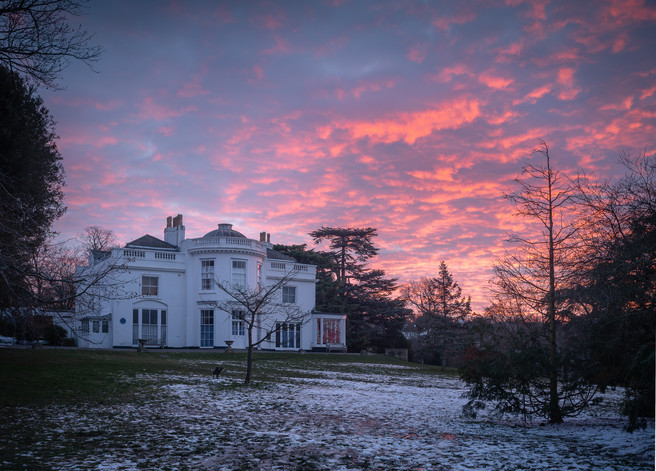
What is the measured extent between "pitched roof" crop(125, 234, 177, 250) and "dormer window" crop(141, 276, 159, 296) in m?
2.95

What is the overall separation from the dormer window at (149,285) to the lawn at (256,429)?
2002 centimetres

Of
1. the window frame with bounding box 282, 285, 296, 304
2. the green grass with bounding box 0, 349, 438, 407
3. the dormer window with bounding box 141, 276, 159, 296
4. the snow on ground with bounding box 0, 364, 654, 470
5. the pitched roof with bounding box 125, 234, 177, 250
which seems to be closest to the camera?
the snow on ground with bounding box 0, 364, 654, 470

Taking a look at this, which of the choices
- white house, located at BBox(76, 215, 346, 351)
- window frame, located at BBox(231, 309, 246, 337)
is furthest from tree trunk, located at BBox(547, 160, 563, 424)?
window frame, located at BBox(231, 309, 246, 337)

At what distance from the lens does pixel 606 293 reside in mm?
10203

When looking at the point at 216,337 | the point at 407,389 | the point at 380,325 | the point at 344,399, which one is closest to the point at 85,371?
the point at 344,399

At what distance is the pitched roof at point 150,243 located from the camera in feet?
140

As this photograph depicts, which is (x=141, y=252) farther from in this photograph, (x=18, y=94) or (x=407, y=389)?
(x=407, y=389)

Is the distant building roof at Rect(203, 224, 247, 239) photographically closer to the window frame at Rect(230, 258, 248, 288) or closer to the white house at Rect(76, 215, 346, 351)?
the white house at Rect(76, 215, 346, 351)

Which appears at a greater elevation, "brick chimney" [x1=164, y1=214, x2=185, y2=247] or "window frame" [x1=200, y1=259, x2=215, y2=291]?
"brick chimney" [x1=164, y1=214, x2=185, y2=247]

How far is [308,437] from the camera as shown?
10.7 meters

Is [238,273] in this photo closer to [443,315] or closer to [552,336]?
[443,315]

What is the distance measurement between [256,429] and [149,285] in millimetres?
31879

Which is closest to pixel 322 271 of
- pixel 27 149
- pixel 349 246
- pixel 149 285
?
pixel 349 246

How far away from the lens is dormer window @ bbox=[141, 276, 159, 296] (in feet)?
133
